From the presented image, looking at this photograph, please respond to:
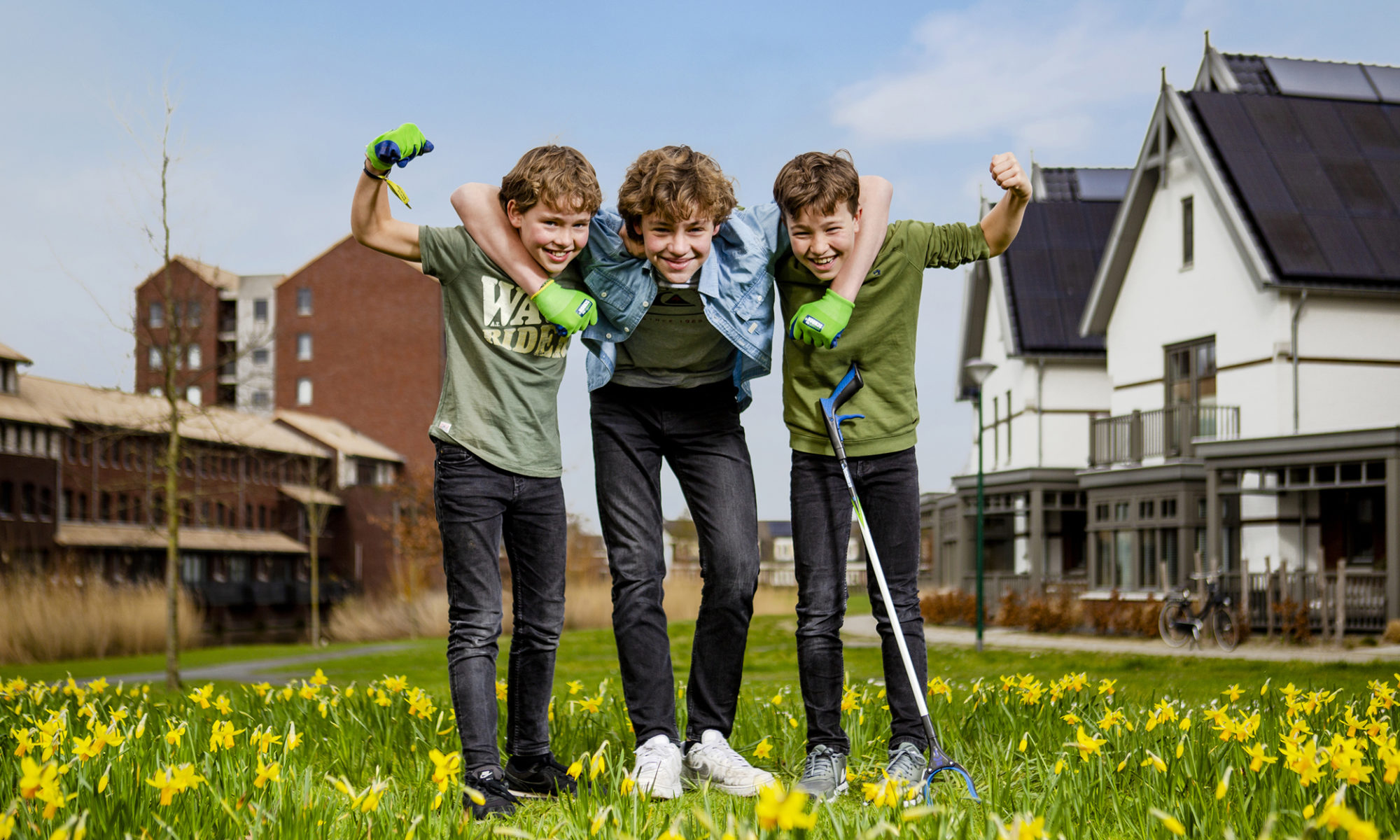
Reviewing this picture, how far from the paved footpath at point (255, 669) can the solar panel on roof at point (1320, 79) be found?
20.0 metres

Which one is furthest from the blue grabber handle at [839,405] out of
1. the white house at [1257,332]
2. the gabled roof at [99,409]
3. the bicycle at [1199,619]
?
the gabled roof at [99,409]

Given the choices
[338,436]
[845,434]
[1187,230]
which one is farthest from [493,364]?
[338,436]

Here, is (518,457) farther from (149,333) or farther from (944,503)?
(944,503)

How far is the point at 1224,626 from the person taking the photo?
19578 millimetres

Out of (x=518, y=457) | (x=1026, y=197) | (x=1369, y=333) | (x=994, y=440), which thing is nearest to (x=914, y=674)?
(x=518, y=457)

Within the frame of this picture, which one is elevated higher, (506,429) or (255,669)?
(506,429)

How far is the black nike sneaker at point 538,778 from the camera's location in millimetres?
4145

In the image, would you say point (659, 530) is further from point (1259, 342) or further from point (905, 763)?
point (1259, 342)

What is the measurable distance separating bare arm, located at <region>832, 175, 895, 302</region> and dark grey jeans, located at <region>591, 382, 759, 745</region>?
1.85ft

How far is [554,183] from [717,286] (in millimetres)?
602

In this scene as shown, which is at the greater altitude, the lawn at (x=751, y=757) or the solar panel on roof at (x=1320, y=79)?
the solar panel on roof at (x=1320, y=79)

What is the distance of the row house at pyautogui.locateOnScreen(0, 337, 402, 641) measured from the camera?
38844 millimetres

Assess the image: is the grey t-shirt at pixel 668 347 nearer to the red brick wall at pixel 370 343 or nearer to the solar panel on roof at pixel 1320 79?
the solar panel on roof at pixel 1320 79

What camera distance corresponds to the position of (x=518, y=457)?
4.05m
